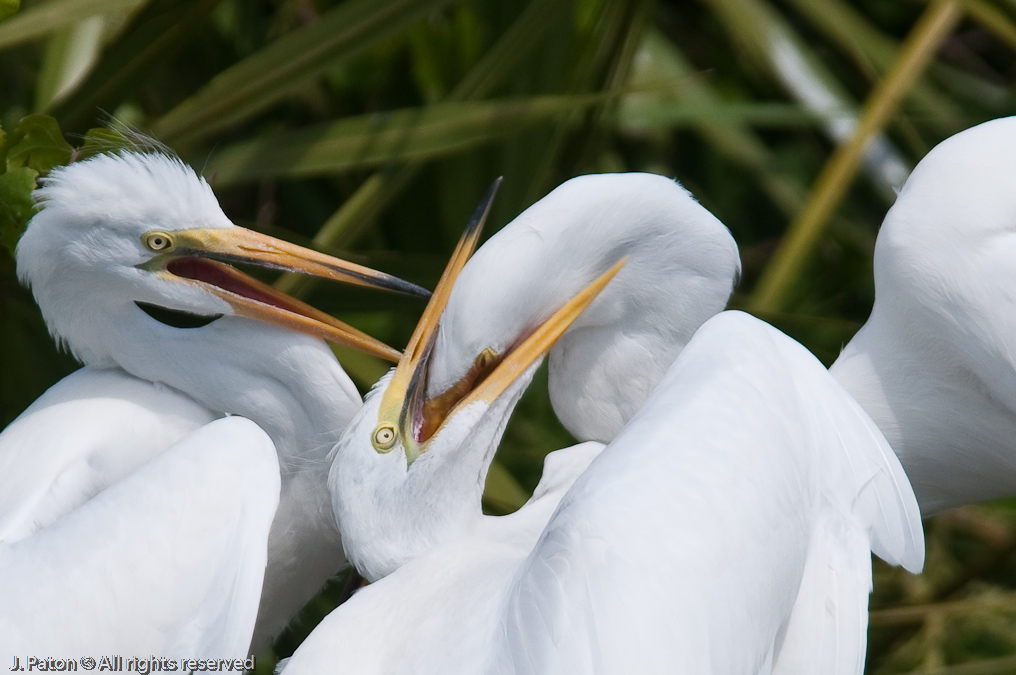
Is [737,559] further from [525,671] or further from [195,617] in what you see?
[195,617]

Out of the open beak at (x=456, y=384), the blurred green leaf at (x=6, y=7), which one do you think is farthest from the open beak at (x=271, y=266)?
the blurred green leaf at (x=6, y=7)

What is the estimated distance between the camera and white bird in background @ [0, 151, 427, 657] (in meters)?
1.33

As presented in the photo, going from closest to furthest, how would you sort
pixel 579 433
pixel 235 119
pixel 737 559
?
pixel 737 559 → pixel 579 433 → pixel 235 119

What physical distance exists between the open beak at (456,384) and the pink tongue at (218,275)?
34 cm

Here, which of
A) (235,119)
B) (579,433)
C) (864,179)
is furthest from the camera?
(864,179)

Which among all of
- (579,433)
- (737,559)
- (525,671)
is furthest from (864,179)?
(525,671)

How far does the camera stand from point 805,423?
1.34m

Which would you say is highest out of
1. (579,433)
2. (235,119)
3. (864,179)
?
(235,119)

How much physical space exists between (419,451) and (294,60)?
2.82 ft

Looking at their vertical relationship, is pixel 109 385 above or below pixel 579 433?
above

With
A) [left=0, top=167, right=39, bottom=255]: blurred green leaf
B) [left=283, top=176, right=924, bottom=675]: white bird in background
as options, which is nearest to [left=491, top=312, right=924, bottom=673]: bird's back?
[left=283, top=176, right=924, bottom=675]: white bird in background

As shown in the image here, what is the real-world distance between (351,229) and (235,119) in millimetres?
286

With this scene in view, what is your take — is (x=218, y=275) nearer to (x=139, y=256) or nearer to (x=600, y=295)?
(x=139, y=256)

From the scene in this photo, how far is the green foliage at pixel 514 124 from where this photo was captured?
6.24ft
